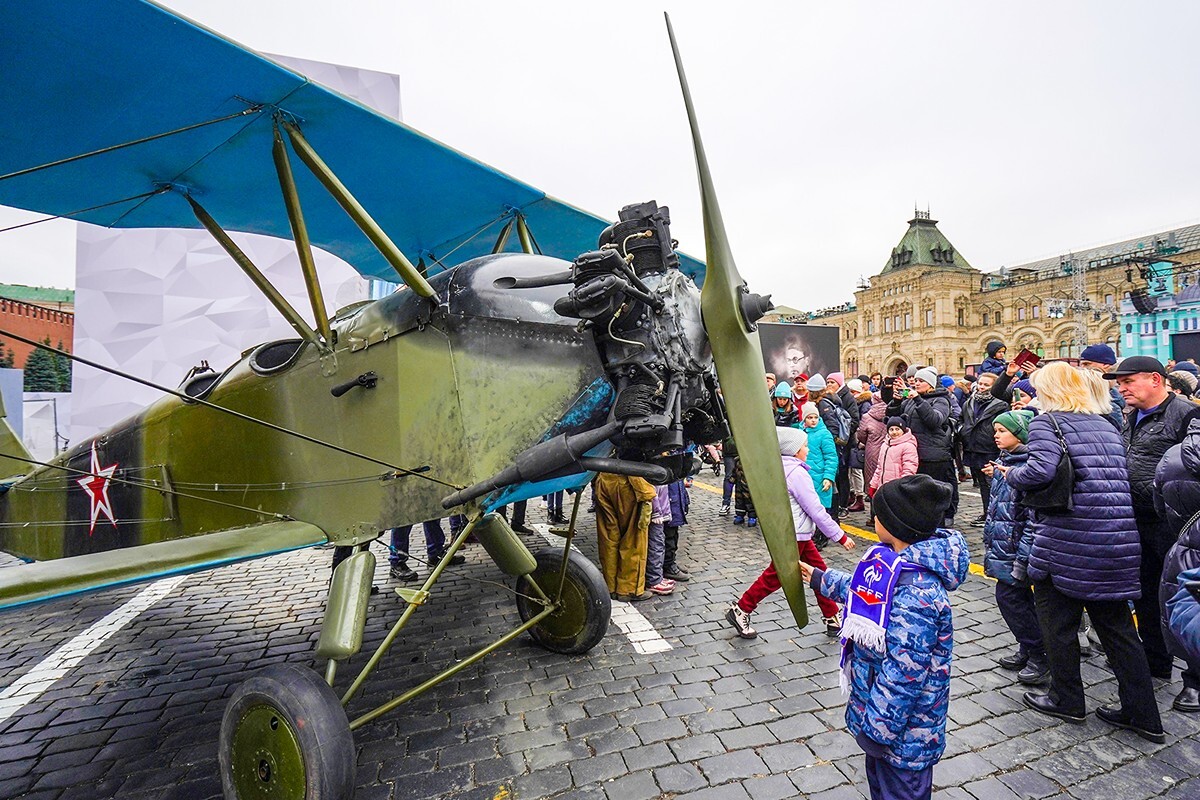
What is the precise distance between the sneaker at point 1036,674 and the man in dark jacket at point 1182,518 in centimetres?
59

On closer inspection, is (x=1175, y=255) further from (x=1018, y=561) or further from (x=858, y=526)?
(x=1018, y=561)

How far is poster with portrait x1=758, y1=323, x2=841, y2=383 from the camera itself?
12.9 meters

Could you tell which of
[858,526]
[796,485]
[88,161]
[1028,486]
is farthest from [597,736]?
[858,526]

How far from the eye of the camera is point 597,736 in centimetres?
305

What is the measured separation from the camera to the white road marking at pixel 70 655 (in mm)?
3742

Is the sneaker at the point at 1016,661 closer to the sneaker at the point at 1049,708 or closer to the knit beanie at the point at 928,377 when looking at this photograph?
the sneaker at the point at 1049,708

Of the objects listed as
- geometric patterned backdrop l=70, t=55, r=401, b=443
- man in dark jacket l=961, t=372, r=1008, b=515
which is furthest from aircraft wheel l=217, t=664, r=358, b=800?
geometric patterned backdrop l=70, t=55, r=401, b=443

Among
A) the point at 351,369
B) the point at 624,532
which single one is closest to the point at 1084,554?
the point at 624,532

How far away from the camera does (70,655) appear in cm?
445

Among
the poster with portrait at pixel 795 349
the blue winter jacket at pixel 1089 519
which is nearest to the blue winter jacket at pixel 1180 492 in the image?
the blue winter jacket at pixel 1089 519

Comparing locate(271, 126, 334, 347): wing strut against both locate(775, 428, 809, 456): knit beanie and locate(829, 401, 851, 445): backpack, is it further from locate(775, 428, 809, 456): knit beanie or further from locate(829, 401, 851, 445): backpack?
locate(829, 401, 851, 445): backpack

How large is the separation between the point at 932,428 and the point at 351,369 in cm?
681

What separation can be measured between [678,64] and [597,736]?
335 cm

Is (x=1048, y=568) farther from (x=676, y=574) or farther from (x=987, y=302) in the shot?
(x=987, y=302)
